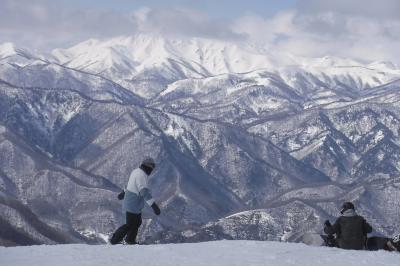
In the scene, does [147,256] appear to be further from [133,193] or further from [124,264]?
[133,193]

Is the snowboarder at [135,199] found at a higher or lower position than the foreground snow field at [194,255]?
higher

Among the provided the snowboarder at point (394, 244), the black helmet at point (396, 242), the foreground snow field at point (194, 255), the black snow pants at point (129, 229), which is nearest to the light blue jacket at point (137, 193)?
the black snow pants at point (129, 229)

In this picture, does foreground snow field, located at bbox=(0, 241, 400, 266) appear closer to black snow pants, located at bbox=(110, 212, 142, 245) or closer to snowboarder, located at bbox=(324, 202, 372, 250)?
snowboarder, located at bbox=(324, 202, 372, 250)

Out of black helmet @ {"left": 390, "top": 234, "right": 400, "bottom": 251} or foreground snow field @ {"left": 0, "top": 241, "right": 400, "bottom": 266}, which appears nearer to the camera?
foreground snow field @ {"left": 0, "top": 241, "right": 400, "bottom": 266}

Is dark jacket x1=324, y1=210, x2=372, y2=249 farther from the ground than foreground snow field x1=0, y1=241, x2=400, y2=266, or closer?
farther from the ground

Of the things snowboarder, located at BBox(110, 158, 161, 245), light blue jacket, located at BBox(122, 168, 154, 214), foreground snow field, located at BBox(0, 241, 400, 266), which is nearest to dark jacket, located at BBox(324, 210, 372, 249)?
foreground snow field, located at BBox(0, 241, 400, 266)

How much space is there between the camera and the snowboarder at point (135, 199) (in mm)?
35656

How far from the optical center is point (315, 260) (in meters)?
31.3

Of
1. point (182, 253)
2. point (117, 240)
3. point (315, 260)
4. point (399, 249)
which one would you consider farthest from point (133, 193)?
point (399, 249)

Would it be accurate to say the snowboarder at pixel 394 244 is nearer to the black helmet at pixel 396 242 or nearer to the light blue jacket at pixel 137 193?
the black helmet at pixel 396 242

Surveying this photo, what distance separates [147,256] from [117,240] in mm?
5943

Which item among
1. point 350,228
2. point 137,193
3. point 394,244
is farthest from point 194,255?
point 394,244

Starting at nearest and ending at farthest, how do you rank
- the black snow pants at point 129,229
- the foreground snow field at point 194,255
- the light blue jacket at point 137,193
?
the foreground snow field at point 194,255, the light blue jacket at point 137,193, the black snow pants at point 129,229

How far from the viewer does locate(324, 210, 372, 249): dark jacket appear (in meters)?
35.2
